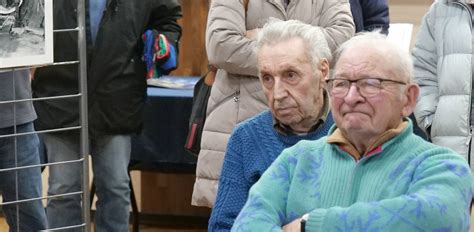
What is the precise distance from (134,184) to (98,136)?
1.45 meters

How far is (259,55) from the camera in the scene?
Result: 249cm

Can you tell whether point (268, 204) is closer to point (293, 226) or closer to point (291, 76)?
point (293, 226)

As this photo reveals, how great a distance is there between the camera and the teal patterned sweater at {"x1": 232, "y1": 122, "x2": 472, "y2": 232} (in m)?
1.95

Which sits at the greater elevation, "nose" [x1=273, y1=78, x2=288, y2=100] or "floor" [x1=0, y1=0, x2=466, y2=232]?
"nose" [x1=273, y1=78, x2=288, y2=100]

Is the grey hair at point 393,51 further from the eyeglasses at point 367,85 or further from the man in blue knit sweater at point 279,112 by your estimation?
the man in blue knit sweater at point 279,112

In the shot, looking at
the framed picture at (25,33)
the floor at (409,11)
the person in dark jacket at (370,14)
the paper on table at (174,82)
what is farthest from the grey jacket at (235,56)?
the floor at (409,11)

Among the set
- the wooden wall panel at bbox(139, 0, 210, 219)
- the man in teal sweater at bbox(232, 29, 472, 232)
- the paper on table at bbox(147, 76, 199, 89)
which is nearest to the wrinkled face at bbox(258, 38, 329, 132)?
the man in teal sweater at bbox(232, 29, 472, 232)

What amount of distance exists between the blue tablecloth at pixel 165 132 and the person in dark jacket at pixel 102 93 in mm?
781

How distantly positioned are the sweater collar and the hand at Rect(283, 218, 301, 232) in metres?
0.19

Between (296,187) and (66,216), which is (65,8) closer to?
(66,216)

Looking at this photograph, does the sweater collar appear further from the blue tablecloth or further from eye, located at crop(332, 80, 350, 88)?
the blue tablecloth

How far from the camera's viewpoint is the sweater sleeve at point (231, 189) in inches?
95.3

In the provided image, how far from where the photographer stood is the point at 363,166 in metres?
2.08

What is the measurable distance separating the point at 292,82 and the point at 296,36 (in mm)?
118
